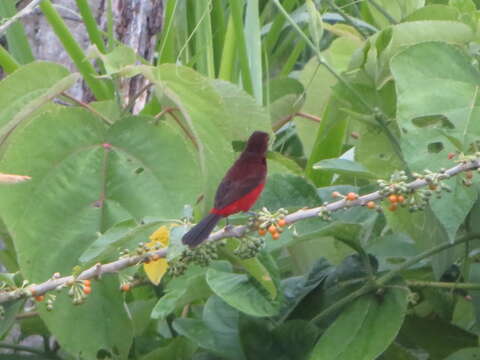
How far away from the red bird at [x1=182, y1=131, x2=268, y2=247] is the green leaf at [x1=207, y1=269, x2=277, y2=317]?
0.34ft

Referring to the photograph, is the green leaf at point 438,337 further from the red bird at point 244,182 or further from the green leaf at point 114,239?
the green leaf at point 114,239

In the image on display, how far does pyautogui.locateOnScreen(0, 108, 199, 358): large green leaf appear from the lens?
170 cm

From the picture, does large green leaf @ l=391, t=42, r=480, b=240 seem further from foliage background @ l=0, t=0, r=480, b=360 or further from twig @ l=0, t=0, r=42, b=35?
twig @ l=0, t=0, r=42, b=35

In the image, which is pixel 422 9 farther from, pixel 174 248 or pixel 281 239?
pixel 174 248

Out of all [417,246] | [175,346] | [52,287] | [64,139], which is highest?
[64,139]

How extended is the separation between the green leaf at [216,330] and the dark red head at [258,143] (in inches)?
12.5

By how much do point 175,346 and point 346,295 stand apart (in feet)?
→ 1.09

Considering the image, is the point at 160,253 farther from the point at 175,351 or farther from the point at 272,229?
the point at 175,351

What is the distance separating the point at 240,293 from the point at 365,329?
22 cm

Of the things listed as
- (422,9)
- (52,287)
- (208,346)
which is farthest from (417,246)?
(52,287)

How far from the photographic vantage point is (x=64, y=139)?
5.90ft

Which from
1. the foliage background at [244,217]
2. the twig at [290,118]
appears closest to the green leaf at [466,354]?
the foliage background at [244,217]

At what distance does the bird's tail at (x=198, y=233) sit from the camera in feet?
4.69

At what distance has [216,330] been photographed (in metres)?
1.78
